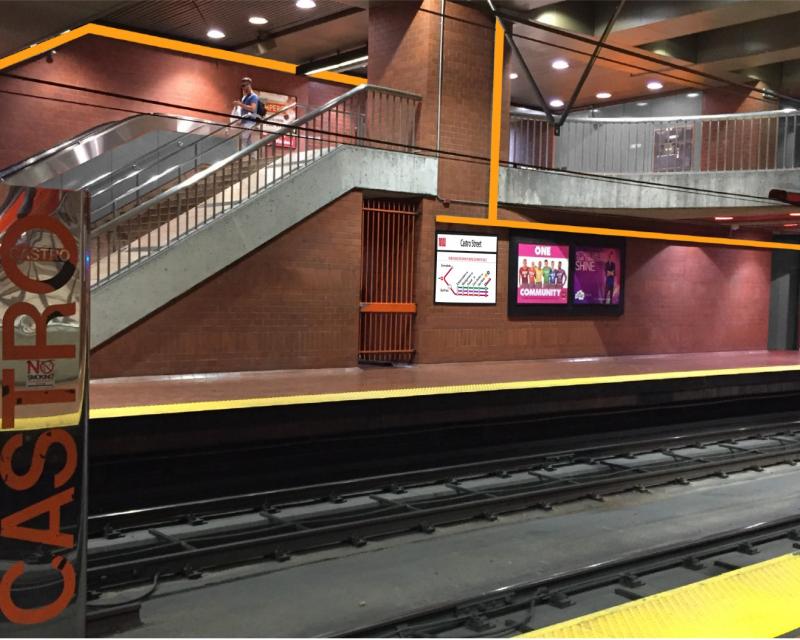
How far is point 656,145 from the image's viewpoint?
2064cm

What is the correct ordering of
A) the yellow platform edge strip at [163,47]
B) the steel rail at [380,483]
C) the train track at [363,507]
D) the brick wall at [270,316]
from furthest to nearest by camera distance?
the yellow platform edge strip at [163,47]
the brick wall at [270,316]
the steel rail at [380,483]
the train track at [363,507]

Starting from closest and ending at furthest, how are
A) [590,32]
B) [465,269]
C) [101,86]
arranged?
1. [465,269]
2. [590,32]
3. [101,86]

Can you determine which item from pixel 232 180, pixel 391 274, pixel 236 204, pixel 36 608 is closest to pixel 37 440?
pixel 36 608

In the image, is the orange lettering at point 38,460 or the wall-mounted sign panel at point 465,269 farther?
the wall-mounted sign panel at point 465,269

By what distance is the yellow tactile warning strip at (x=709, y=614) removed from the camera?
430 centimetres

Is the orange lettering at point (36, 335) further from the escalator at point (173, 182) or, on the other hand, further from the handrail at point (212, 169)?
the handrail at point (212, 169)

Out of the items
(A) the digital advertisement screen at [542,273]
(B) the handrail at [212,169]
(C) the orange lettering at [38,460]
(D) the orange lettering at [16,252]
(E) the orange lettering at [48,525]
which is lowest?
(E) the orange lettering at [48,525]

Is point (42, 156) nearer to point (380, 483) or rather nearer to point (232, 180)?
point (232, 180)

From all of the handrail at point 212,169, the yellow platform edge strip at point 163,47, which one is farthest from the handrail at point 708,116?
the yellow platform edge strip at point 163,47

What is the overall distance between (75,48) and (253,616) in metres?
13.7

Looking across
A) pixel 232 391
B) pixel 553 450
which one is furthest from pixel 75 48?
pixel 553 450

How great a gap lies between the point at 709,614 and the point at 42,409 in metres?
3.78

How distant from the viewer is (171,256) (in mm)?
10766

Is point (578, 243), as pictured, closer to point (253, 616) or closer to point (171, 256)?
point (171, 256)
